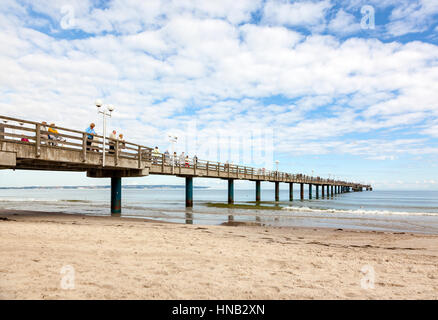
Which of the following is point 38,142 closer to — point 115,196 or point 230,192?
point 115,196

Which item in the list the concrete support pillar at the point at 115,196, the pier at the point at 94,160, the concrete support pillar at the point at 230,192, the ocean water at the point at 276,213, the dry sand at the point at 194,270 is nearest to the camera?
the dry sand at the point at 194,270

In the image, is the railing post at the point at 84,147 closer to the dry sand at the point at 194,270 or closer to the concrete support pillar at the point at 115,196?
the concrete support pillar at the point at 115,196

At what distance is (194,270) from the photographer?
530 cm

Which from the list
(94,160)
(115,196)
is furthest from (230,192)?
(94,160)

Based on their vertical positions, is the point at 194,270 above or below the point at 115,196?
below

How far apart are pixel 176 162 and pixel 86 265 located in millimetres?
19158

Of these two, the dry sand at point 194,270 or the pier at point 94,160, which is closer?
the dry sand at point 194,270

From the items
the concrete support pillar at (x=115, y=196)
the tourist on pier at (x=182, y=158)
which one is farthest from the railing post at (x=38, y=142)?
the tourist on pier at (x=182, y=158)

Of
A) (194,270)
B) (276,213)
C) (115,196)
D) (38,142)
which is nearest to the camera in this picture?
(194,270)

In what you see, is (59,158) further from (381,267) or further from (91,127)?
(381,267)

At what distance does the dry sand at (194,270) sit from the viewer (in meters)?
4.16

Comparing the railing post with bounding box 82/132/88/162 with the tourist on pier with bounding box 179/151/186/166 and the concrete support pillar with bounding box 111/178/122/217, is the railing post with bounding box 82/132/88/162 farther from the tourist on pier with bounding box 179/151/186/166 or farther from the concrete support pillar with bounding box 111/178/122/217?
the tourist on pier with bounding box 179/151/186/166
